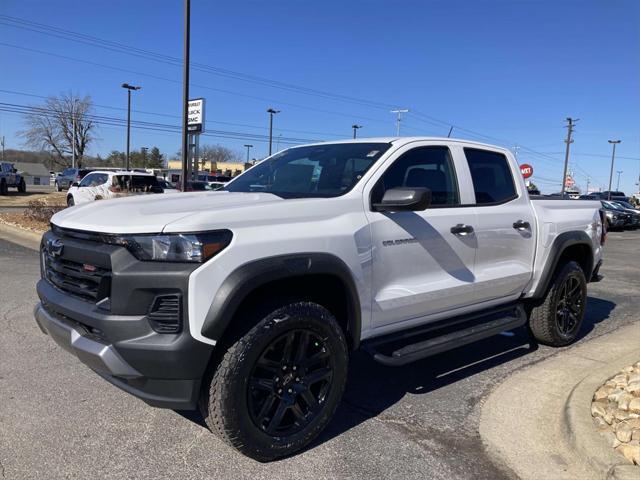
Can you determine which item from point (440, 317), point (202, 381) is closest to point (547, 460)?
point (440, 317)

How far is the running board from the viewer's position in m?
3.71

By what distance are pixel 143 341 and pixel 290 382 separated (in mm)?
902

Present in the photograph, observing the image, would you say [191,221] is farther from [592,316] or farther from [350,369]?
[592,316]

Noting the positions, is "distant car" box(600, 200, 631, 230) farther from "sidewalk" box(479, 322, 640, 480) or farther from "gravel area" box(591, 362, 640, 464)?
"gravel area" box(591, 362, 640, 464)

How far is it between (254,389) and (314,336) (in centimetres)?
46

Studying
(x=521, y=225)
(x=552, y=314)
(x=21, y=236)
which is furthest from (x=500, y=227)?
(x=21, y=236)

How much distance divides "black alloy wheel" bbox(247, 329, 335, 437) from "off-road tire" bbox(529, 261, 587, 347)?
9.37 feet

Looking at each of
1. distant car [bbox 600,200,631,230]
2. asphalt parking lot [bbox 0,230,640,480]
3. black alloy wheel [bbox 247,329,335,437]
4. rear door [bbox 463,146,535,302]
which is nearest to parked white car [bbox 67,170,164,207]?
asphalt parking lot [bbox 0,230,640,480]

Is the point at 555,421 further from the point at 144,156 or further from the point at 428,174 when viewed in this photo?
the point at 144,156

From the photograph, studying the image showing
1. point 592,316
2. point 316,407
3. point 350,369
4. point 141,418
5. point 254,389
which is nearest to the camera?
point 254,389

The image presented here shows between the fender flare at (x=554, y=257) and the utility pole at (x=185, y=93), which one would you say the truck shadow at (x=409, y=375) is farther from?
the utility pole at (x=185, y=93)

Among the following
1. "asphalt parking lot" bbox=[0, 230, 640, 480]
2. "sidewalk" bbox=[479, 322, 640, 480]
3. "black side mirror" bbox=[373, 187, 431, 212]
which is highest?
"black side mirror" bbox=[373, 187, 431, 212]

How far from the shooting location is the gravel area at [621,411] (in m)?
3.30

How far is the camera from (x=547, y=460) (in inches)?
130
